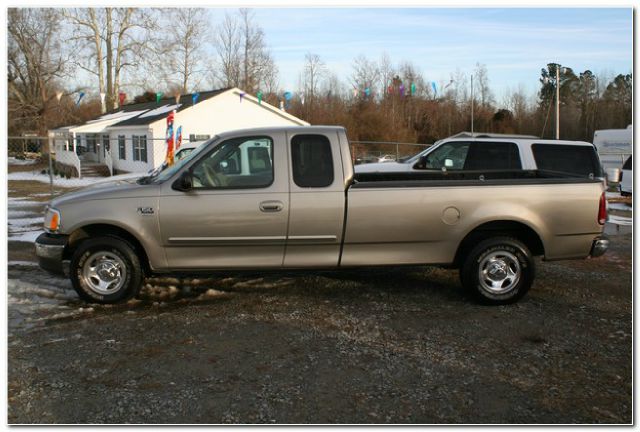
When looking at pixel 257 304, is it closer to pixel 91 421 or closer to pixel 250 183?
pixel 250 183

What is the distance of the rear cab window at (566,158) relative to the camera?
34.0ft

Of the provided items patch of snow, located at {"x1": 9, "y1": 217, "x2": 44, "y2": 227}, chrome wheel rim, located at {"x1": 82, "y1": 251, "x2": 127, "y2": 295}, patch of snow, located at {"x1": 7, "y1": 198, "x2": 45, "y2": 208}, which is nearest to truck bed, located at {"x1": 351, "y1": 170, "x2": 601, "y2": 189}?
chrome wheel rim, located at {"x1": 82, "y1": 251, "x2": 127, "y2": 295}

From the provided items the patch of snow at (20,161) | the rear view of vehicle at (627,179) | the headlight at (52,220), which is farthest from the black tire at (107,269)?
the patch of snow at (20,161)

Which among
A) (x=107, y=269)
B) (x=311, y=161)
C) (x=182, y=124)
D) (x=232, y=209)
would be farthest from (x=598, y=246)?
(x=182, y=124)

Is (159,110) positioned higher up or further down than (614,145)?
higher up

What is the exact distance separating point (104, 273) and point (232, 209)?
4.81ft

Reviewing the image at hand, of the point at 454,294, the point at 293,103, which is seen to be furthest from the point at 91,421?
the point at 293,103

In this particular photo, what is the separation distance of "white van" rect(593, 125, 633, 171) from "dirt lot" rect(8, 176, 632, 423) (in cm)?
1970

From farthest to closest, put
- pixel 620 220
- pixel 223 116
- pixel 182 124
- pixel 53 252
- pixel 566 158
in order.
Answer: pixel 223 116
pixel 182 124
pixel 620 220
pixel 566 158
pixel 53 252

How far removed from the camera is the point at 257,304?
20.1 ft

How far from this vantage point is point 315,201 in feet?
19.3

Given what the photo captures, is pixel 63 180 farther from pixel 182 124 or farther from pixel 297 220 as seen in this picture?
pixel 297 220

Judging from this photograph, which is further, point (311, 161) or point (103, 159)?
point (103, 159)

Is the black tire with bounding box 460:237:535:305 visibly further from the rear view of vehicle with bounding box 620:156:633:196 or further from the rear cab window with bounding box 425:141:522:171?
the rear view of vehicle with bounding box 620:156:633:196
